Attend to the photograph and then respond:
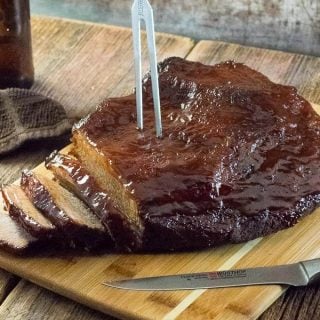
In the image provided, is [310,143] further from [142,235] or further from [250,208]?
[142,235]

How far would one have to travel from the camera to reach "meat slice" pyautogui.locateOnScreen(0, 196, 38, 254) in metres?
1.87

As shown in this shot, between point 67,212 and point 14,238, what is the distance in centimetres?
14

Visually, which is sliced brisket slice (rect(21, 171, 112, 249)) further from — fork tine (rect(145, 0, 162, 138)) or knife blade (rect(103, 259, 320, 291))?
fork tine (rect(145, 0, 162, 138))

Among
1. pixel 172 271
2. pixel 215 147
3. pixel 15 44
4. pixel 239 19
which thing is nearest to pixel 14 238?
pixel 172 271

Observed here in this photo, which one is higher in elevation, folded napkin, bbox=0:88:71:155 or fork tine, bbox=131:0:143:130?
fork tine, bbox=131:0:143:130

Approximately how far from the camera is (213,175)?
1850 mm

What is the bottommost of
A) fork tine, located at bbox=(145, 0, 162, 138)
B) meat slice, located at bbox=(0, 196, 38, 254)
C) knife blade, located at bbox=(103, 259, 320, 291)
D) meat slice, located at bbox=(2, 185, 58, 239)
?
knife blade, located at bbox=(103, 259, 320, 291)

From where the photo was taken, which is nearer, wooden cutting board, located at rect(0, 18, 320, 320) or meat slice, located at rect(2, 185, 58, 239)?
wooden cutting board, located at rect(0, 18, 320, 320)

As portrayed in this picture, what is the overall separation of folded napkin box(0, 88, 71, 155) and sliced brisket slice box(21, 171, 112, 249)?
14.8 inches

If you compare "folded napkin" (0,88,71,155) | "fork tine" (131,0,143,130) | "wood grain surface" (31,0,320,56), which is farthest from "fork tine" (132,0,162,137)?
"wood grain surface" (31,0,320,56)

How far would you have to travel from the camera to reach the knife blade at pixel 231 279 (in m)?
1.76

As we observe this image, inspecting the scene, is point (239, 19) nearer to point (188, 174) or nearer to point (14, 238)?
point (188, 174)

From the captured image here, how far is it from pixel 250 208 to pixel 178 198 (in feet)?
0.53

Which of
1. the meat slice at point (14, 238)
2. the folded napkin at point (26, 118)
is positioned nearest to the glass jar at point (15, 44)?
the folded napkin at point (26, 118)
